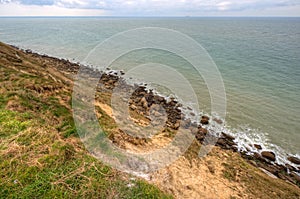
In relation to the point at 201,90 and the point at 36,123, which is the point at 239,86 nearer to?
the point at 201,90

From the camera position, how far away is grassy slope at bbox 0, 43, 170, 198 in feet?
15.6

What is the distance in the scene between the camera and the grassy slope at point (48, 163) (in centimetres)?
475

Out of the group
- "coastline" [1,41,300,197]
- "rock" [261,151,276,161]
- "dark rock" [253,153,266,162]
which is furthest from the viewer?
"rock" [261,151,276,161]

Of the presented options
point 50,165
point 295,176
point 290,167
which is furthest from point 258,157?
point 50,165

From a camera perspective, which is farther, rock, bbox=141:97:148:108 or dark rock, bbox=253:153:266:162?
rock, bbox=141:97:148:108

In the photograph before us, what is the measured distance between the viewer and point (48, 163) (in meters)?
5.38

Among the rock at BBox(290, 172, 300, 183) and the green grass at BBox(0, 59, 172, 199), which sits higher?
the green grass at BBox(0, 59, 172, 199)

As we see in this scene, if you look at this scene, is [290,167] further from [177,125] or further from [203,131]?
[177,125]

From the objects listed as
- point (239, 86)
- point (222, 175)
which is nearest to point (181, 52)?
point (239, 86)

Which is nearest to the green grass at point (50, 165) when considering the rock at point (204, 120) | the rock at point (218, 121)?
the rock at point (204, 120)

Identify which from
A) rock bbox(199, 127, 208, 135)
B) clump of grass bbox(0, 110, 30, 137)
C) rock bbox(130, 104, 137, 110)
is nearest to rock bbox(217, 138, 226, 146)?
rock bbox(199, 127, 208, 135)

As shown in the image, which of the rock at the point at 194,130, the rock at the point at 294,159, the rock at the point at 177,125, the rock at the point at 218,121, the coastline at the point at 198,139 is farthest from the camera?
the rock at the point at 218,121

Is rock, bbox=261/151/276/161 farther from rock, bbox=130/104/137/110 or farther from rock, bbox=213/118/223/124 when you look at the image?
rock, bbox=130/104/137/110

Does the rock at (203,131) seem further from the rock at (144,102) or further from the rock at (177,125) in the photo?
the rock at (144,102)
